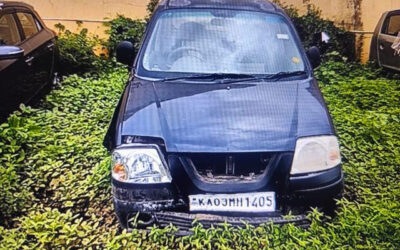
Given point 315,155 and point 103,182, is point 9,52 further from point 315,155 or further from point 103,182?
point 315,155

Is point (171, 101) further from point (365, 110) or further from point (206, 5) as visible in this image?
point (365, 110)

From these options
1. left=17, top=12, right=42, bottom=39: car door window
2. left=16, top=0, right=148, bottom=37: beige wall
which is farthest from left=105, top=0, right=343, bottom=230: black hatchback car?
left=16, top=0, right=148, bottom=37: beige wall

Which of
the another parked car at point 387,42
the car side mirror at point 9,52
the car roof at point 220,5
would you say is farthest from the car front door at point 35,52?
the another parked car at point 387,42

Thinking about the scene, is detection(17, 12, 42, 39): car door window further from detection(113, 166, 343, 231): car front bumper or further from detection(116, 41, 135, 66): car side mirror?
detection(113, 166, 343, 231): car front bumper

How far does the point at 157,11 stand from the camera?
15.3 ft

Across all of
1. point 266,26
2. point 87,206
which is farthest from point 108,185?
point 266,26

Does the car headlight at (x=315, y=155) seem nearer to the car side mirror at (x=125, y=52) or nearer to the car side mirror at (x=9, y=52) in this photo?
the car side mirror at (x=125, y=52)

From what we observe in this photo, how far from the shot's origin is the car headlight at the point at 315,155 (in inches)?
121

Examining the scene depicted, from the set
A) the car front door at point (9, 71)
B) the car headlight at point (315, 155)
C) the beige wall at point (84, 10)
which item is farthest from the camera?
the beige wall at point (84, 10)

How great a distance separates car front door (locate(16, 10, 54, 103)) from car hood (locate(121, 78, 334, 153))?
2552 millimetres

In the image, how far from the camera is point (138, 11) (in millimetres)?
10180

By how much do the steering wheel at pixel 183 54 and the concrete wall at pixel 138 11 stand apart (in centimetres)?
612

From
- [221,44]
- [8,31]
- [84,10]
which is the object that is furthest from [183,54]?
[84,10]

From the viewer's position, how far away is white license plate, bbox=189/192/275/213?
297 cm
